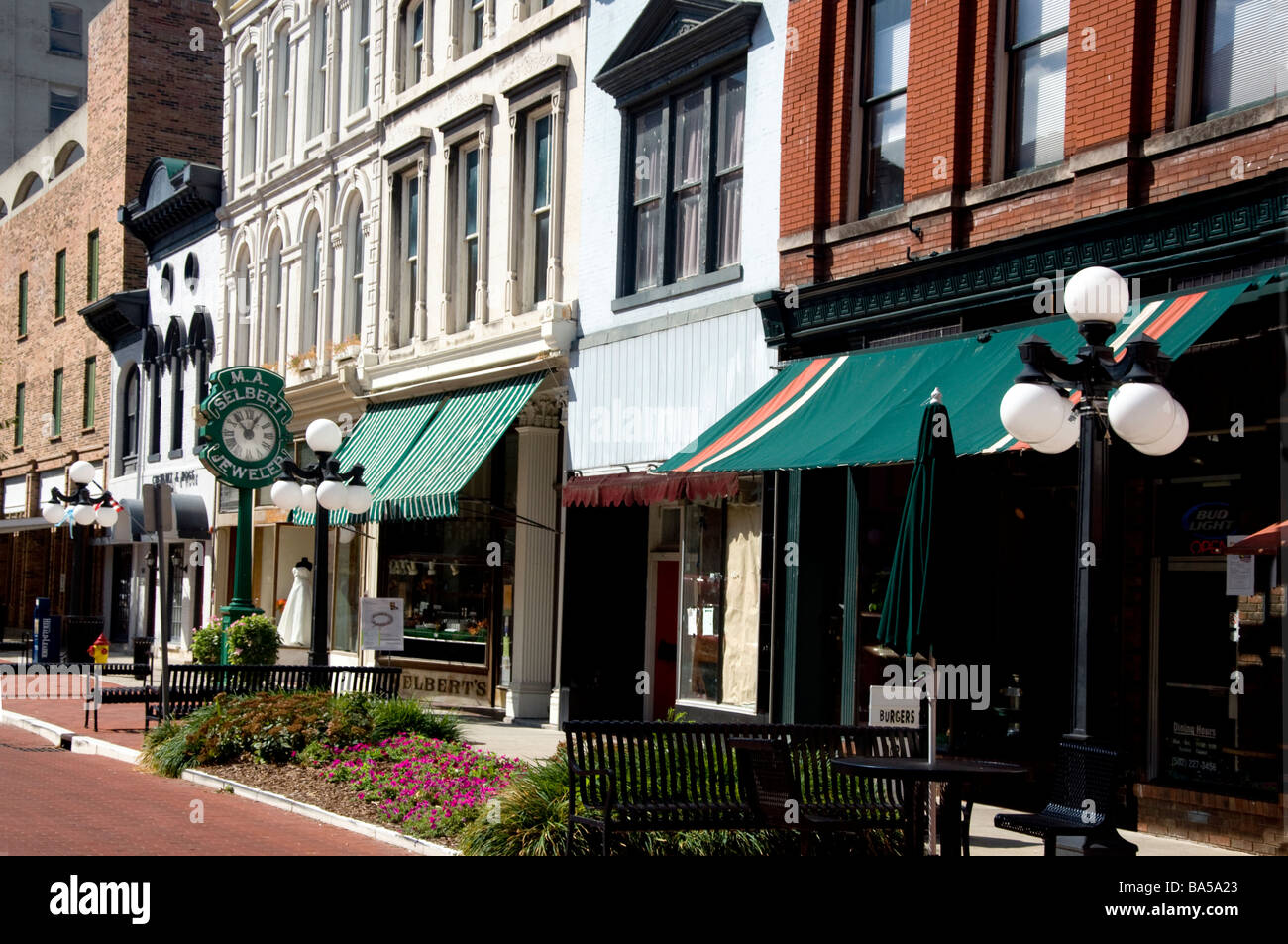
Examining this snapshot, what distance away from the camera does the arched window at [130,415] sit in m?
36.2

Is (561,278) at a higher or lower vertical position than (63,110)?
lower

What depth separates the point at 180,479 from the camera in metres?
33.0

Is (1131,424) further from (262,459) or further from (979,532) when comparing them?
(262,459)

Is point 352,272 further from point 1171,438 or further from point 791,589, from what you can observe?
point 1171,438

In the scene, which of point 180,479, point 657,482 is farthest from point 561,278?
point 180,479

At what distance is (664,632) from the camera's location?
1916cm

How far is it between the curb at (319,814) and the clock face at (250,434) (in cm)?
708

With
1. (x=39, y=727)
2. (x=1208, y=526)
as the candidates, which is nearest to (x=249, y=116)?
(x=39, y=727)

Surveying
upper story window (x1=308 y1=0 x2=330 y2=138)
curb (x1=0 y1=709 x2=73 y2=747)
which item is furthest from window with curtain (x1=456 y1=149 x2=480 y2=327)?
curb (x1=0 y1=709 x2=73 y2=747)

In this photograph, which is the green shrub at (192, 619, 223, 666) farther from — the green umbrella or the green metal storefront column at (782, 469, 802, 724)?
the green umbrella

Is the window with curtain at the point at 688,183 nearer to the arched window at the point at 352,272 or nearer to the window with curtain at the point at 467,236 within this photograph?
the window with curtain at the point at 467,236

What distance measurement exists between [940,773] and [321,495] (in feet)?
33.3
